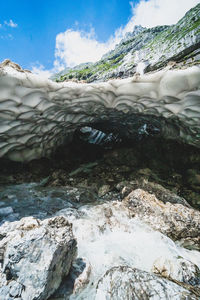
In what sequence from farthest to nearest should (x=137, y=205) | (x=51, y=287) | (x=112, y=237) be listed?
(x=137, y=205)
(x=112, y=237)
(x=51, y=287)

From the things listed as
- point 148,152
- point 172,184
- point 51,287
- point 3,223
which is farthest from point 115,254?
point 148,152

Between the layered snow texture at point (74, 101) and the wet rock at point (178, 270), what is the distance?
11.0 feet

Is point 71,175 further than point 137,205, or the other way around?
point 71,175

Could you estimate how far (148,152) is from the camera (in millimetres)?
7586

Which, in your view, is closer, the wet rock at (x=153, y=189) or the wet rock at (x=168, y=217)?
the wet rock at (x=168, y=217)

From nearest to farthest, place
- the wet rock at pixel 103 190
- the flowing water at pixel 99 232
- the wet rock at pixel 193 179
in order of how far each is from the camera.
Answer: the flowing water at pixel 99 232 < the wet rock at pixel 103 190 < the wet rock at pixel 193 179

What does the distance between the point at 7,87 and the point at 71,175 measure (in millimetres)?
3898

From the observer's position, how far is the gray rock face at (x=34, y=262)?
175 centimetres

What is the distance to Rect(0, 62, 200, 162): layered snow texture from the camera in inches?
132

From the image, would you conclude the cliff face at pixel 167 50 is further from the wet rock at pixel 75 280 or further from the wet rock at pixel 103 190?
the wet rock at pixel 75 280

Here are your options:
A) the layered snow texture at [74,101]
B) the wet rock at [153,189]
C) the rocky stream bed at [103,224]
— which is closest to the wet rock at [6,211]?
the rocky stream bed at [103,224]

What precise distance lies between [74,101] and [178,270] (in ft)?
13.9

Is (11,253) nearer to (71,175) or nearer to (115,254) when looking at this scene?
(115,254)

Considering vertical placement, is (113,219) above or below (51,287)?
below
